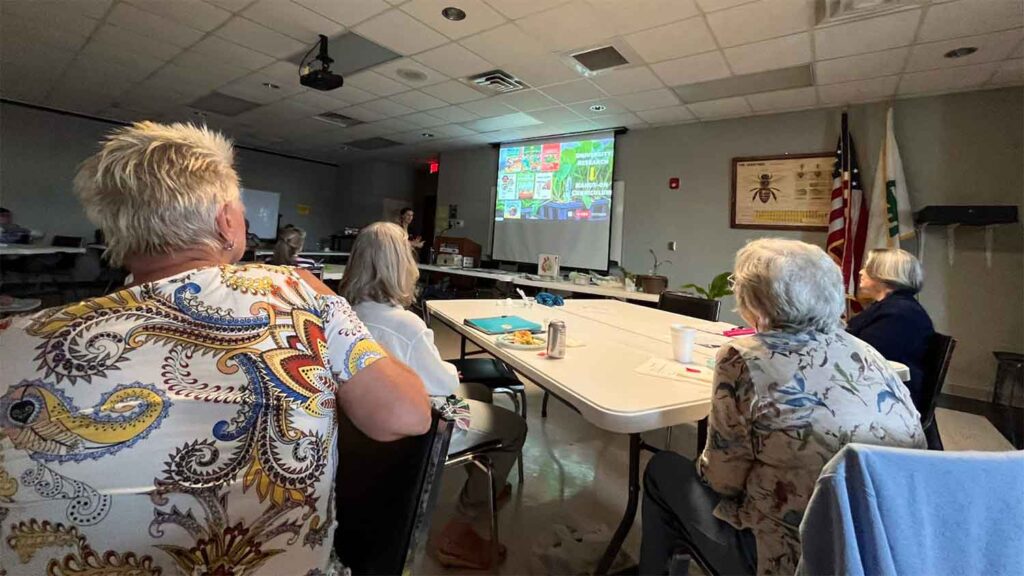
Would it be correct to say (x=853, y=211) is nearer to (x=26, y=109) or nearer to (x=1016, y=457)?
(x=1016, y=457)

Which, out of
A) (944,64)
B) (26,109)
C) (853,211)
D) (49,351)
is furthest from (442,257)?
(26,109)

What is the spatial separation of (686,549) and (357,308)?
1.19 metres

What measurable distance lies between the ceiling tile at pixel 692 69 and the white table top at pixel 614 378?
252 cm

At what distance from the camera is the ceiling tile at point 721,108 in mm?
4246

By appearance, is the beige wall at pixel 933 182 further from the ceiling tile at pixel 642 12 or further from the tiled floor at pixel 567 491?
the ceiling tile at pixel 642 12

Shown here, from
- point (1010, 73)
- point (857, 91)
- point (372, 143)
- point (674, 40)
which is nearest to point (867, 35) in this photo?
point (857, 91)

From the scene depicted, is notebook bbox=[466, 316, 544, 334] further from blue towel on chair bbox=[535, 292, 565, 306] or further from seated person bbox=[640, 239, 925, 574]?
seated person bbox=[640, 239, 925, 574]

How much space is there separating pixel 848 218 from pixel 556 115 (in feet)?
10.4

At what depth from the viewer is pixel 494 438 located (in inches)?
58.0

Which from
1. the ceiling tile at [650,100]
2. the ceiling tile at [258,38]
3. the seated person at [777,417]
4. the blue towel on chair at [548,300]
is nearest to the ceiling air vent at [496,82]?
the ceiling tile at [650,100]

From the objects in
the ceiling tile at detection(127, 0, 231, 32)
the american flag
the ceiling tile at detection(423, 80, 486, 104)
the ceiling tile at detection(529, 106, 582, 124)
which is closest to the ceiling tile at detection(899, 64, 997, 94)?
the american flag

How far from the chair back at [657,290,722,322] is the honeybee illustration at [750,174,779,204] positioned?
245cm

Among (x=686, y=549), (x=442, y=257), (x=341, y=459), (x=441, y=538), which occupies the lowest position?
(x=441, y=538)

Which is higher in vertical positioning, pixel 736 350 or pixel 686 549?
pixel 736 350
